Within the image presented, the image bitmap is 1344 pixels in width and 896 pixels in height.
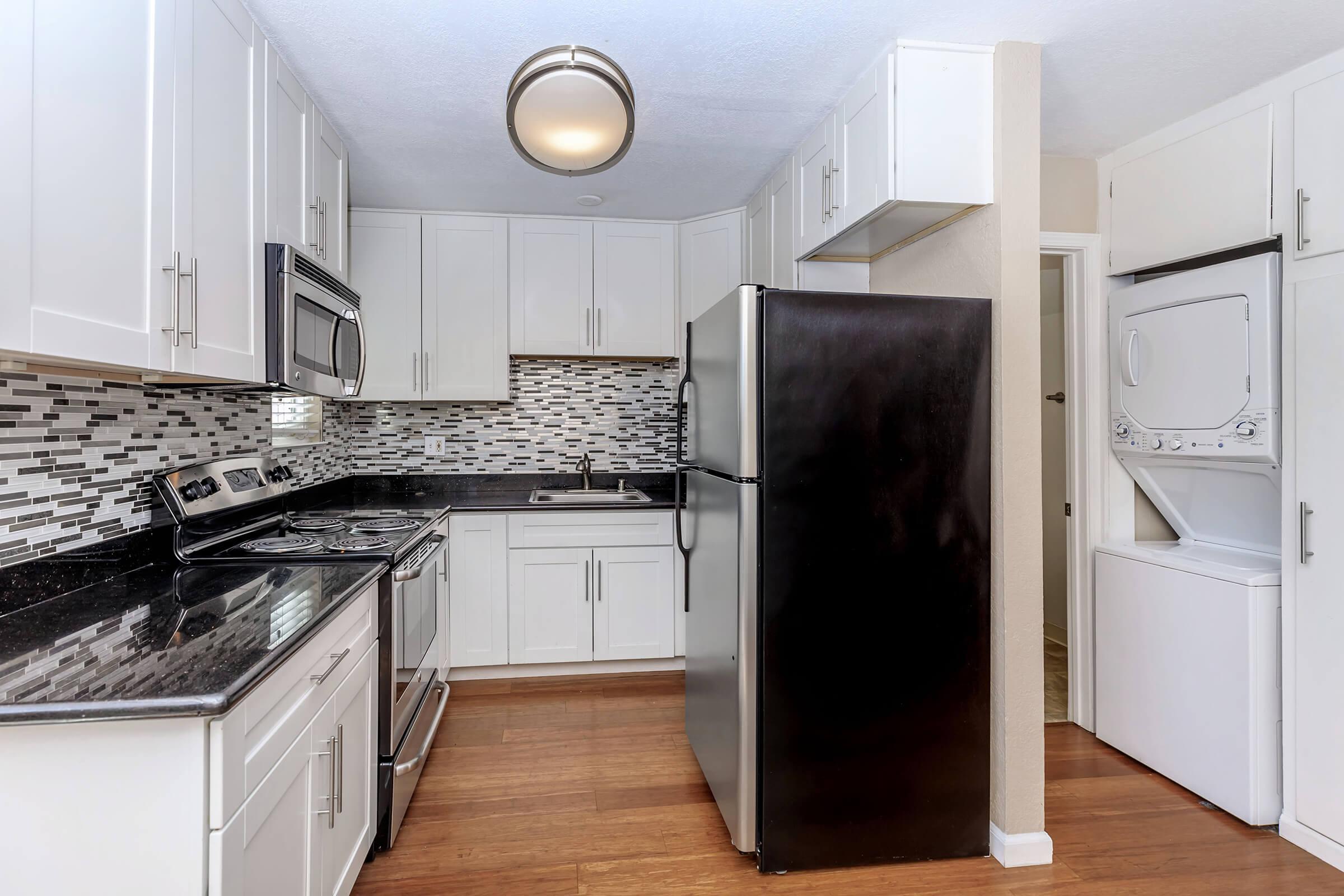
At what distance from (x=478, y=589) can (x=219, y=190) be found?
6.97 ft

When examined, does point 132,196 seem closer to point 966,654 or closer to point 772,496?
point 772,496

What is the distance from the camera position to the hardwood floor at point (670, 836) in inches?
74.7

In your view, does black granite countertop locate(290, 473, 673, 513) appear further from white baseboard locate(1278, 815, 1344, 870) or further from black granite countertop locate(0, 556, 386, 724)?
white baseboard locate(1278, 815, 1344, 870)

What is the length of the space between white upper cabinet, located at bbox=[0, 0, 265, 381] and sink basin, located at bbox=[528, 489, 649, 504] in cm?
177

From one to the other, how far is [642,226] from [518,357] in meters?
0.97

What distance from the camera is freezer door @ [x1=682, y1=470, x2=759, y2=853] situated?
6.37 ft

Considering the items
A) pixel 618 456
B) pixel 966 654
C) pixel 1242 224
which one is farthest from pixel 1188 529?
pixel 618 456

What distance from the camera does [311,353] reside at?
2195 millimetres

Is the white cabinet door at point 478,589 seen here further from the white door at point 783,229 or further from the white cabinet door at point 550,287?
the white door at point 783,229

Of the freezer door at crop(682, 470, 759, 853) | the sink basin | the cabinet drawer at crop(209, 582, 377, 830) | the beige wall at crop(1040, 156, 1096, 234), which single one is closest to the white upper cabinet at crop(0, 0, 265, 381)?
the cabinet drawer at crop(209, 582, 377, 830)

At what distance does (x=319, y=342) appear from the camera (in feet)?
7.43

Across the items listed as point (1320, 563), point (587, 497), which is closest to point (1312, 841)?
point (1320, 563)

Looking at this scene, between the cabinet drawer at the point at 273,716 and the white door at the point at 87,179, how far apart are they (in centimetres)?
64

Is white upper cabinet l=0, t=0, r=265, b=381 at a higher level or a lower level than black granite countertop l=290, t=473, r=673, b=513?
higher
